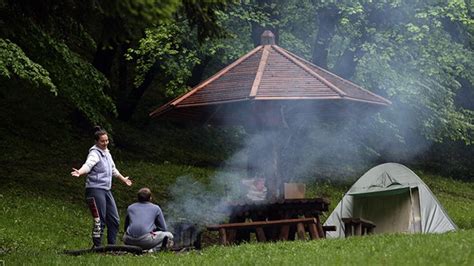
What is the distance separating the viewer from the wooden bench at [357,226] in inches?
534

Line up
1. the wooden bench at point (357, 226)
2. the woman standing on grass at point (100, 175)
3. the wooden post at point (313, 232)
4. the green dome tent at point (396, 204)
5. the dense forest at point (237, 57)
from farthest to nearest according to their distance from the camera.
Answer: the dense forest at point (237, 57) < the green dome tent at point (396, 204) < the wooden bench at point (357, 226) < the wooden post at point (313, 232) < the woman standing on grass at point (100, 175)

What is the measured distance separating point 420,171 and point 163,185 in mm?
13889

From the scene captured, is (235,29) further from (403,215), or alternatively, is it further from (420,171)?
(420,171)

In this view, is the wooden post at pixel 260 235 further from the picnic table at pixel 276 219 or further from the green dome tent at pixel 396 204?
the green dome tent at pixel 396 204

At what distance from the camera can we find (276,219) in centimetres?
1213

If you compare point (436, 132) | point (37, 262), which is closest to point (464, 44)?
point (436, 132)

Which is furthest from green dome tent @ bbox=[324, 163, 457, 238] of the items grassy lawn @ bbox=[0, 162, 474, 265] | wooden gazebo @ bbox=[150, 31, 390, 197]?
wooden gazebo @ bbox=[150, 31, 390, 197]

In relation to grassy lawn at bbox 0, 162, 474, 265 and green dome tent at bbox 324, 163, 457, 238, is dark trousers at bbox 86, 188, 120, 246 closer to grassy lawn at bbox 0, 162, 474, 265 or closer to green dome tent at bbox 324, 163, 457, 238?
grassy lawn at bbox 0, 162, 474, 265

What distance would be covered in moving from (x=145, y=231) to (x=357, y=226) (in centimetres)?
442

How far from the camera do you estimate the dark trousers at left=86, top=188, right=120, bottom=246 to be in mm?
11281

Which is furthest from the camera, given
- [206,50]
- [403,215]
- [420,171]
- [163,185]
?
[420,171]

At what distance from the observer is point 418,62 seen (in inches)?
786

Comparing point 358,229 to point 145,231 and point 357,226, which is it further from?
point 145,231

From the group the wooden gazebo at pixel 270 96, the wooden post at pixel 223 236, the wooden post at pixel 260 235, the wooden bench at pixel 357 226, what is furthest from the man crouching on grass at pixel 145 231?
the wooden bench at pixel 357 226
